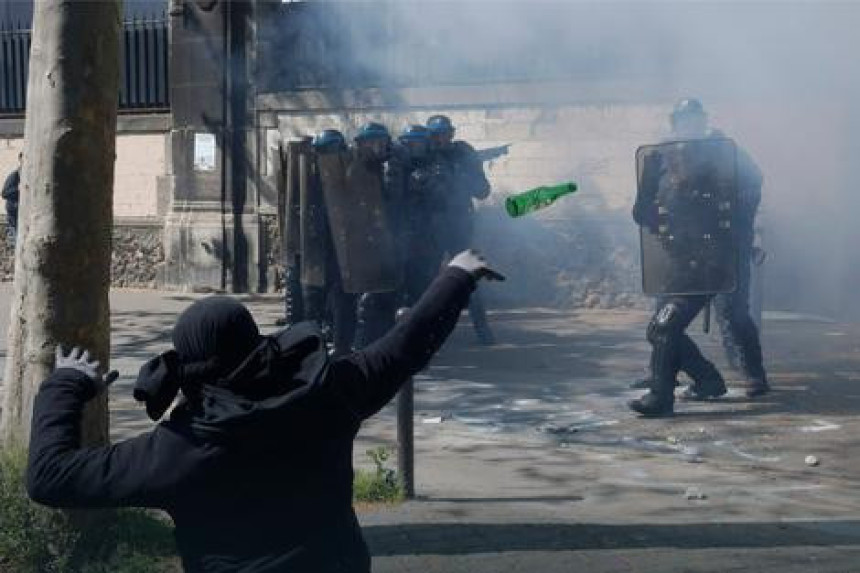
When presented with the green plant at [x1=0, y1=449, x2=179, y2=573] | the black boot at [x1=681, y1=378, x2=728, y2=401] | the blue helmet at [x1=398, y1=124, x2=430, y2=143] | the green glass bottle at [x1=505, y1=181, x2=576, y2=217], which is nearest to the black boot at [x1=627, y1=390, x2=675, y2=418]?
the black boot at [x1=681, y1=378, x2=728, y2=401]

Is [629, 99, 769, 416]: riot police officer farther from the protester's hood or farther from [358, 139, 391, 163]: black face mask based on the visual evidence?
the protester's hood

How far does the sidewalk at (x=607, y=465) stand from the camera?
5.26 m

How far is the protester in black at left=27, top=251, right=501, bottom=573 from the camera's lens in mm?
2881

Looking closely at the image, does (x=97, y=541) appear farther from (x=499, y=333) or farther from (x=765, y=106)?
(x=765, y=106)

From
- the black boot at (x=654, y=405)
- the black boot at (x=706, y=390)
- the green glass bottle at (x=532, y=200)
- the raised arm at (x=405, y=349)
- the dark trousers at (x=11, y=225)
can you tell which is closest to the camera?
the raised arm at (x=405, y=349)

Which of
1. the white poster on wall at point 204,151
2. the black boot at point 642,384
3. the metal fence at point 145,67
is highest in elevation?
the metal fence at point 145,67

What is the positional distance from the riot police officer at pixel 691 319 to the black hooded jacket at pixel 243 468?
201 inches

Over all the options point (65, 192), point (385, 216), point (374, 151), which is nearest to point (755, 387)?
point (385, 216)

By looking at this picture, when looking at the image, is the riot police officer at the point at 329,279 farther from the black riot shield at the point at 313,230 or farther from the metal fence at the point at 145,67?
the metal fence at the point at 145,67

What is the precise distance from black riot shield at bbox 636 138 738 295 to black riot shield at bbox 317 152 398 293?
2.15m

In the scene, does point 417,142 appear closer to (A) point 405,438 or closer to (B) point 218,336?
(A) point 405,438

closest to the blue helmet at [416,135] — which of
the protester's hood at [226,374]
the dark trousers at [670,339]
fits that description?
the dark trousers at [670,339]

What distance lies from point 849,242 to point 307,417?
9.66 m

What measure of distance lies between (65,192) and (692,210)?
4.17 m
